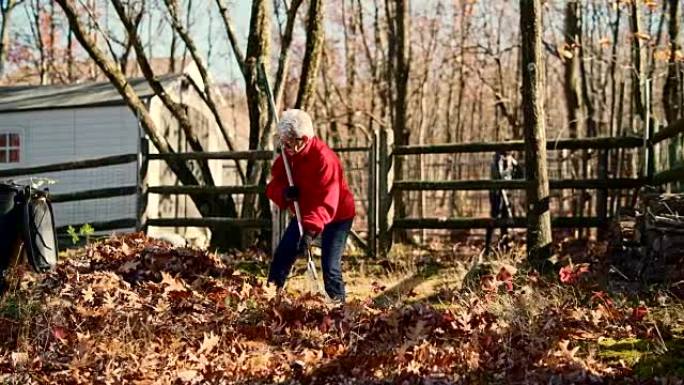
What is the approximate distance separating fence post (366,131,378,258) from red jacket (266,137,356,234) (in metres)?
3.58

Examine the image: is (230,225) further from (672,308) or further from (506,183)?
(672,308)

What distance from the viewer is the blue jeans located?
6191mm

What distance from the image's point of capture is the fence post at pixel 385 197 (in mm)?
9836

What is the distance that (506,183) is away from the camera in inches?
360

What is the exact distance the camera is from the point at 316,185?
6.02m

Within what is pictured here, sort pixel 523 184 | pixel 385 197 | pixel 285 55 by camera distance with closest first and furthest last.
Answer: pixel 523 184 → pixel 385 197 → pixel 285 55

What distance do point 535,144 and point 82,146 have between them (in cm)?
1110

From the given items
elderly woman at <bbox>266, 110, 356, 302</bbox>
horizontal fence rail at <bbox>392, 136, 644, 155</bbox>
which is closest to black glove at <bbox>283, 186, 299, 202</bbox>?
elderly woman at <bbox>266, 110, 356, 302</bbox>

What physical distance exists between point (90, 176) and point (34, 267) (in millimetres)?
9471

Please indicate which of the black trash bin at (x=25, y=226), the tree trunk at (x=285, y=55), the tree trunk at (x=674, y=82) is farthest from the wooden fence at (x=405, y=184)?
the tree trunk at (x=674, y=82)

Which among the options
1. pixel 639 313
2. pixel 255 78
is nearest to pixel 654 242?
pixel 639 313

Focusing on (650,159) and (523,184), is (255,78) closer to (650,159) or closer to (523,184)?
(523,184)

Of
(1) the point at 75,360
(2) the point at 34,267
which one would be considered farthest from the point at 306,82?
(1) the point at 75,360

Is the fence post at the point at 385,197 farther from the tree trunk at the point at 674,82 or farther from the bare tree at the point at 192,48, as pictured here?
the tree trunk at the point at 674,82
